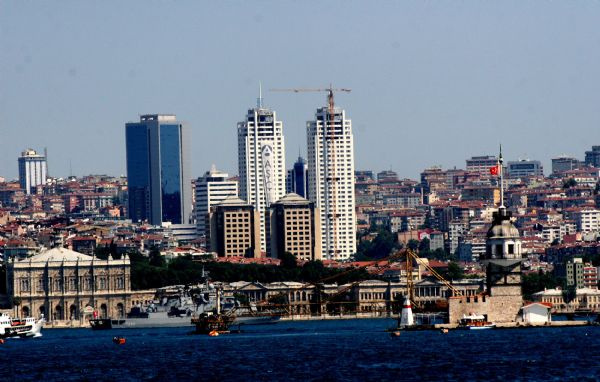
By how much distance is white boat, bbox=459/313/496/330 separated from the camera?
10094cm

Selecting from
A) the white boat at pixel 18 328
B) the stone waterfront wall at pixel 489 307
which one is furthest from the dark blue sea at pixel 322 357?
the white boat at pixel 18 328

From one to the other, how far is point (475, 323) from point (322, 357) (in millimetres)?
17512

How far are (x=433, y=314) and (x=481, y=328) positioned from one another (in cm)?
1332

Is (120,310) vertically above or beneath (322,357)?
beneath

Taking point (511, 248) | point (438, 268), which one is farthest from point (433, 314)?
point (438, 268)

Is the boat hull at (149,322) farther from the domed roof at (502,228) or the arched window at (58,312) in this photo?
the domed roof at (502,228)

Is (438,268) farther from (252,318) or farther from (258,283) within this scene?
(252,318)

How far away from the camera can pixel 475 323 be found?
101 meters

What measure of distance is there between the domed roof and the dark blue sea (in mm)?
4199

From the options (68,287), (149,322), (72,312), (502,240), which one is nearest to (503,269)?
(502,240)

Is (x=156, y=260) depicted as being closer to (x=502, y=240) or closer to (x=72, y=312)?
(x=72, y=312)

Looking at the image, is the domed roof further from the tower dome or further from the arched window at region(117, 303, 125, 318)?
the arched window at region(117, 303, 125, 318)

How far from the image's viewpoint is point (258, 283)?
16162cm

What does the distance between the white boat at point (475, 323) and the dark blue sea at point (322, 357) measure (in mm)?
722
